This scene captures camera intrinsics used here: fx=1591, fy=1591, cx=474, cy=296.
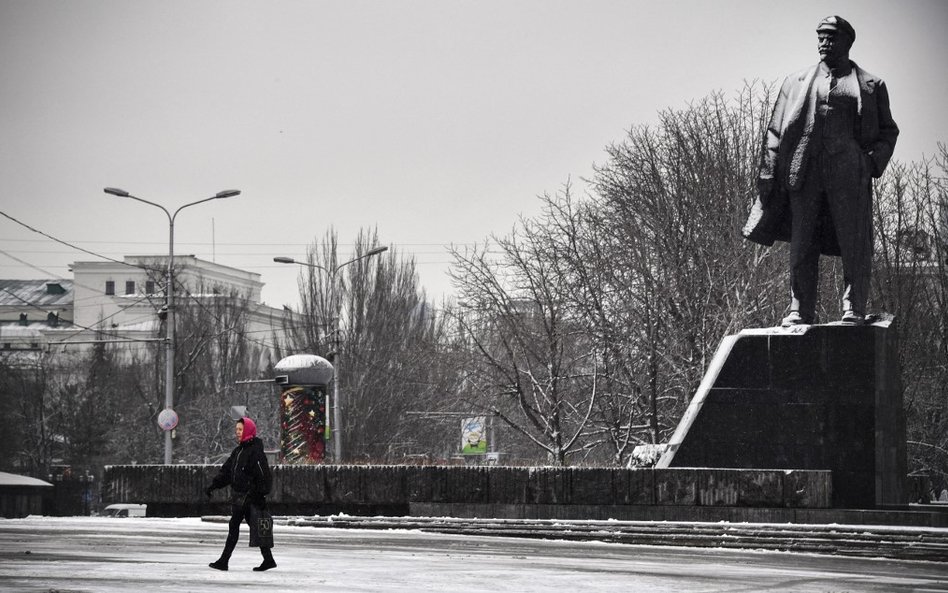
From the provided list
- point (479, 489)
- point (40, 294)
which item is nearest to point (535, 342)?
point (479, 489)

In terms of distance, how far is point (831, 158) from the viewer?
17781mm

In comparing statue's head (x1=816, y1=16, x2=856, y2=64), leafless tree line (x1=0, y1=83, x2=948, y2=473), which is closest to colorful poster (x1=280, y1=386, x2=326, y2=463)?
leafless tree line (x1=0, y1=83, x2=948, y2=473)

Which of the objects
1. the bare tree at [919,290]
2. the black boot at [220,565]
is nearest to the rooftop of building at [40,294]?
the bare tree at [919,290]

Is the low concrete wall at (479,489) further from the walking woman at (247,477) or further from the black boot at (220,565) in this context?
the black boot at (220,565)

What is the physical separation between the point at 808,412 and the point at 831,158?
9.40 feet

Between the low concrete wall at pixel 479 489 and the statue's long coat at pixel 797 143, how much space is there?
10.2ft

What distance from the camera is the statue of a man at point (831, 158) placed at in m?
17.6

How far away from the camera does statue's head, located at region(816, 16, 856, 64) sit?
17.5 metres

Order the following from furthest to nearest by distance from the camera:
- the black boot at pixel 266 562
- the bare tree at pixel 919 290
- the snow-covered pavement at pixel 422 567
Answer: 1. the bare tree at pixel 919 290
2. the black boot at pixel 266 562
3. the snow-covered pavement at pixel 422 567

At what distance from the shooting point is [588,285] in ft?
117

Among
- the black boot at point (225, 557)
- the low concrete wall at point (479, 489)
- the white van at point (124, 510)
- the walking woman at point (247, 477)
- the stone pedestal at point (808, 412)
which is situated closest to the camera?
the black boot at point (225, 557)

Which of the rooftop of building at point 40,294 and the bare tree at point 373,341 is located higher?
the rooftop of building at point 40,294

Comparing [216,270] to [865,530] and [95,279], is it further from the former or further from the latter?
[865,530]

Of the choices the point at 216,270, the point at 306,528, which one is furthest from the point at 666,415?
the point at 216,270
